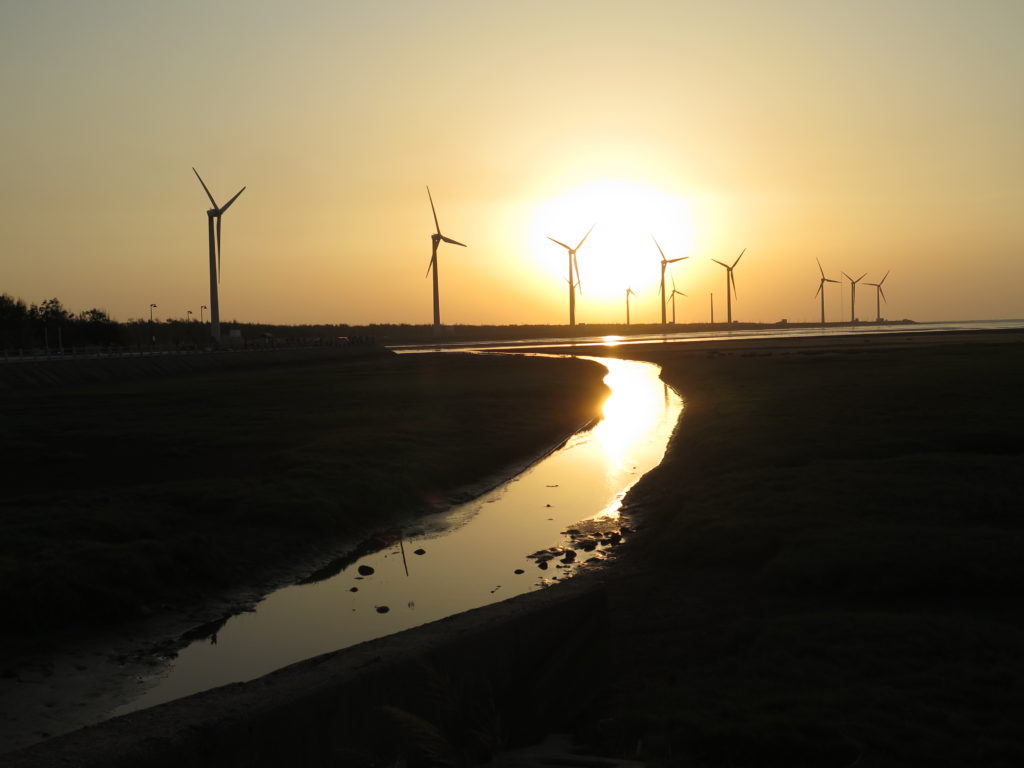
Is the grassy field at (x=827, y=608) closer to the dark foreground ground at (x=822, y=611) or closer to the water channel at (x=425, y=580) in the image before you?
the dark foreground ground at (x=822, y=611)

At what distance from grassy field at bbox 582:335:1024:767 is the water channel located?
2324mm

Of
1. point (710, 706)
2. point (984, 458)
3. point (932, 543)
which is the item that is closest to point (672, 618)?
point (710, 706)

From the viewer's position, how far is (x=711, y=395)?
201ft

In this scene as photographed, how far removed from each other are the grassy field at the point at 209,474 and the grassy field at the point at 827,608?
8988mm

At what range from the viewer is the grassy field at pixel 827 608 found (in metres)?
10.4

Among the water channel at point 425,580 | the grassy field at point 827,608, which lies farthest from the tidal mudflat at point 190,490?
the grassy field at point 827,608

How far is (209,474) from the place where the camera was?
3112cm

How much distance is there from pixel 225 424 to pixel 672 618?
34.7m

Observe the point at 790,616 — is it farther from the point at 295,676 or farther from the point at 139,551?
the point at 139,551

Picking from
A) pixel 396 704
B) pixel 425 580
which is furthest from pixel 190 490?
pixel 396 704

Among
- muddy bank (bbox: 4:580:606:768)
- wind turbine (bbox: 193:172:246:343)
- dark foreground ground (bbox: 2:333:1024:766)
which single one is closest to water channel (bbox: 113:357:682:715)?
dark foreground ground (bbox: 2:333:1024:766)

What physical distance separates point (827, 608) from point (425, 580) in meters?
8.85

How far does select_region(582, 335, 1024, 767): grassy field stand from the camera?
10.4 m

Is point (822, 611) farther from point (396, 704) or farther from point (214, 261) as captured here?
point (214, 261)
